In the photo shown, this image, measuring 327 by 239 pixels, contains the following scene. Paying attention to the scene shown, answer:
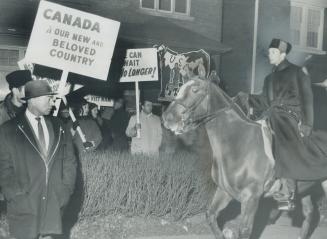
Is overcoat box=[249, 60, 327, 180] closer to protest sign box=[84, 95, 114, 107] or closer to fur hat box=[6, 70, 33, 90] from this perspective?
fur hat box=[6, 70, 33, 90]

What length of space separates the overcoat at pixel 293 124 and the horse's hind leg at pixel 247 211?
1.88 ft

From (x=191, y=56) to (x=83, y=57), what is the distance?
26.7ft

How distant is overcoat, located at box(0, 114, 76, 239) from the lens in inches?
215

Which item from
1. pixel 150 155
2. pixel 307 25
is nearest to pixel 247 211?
pixel 150 155

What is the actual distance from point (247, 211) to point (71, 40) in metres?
4.19

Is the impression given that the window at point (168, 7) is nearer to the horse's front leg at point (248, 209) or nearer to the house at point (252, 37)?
the house at point (252, 37)

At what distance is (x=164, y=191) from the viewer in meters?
A: 9.15

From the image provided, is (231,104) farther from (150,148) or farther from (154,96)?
(154,96)

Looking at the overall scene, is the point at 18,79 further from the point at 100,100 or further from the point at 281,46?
the point at 100,100

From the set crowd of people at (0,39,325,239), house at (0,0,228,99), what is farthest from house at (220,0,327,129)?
crowd of people at (0,39,325,239)

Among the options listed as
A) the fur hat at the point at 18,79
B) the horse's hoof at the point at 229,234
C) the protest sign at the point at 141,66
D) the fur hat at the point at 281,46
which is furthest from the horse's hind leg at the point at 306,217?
the protest sign at the point at 141,66

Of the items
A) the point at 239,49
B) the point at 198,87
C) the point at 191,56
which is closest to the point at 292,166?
the point at 198,87

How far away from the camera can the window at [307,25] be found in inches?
855

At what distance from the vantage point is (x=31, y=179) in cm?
558
